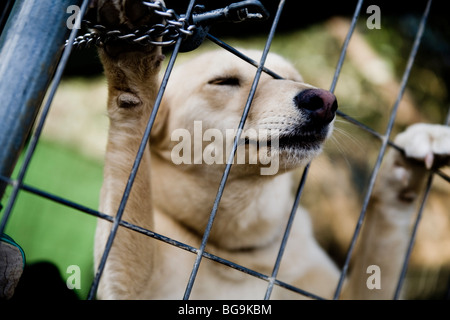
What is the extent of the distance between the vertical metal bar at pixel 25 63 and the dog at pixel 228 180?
0.18 metres

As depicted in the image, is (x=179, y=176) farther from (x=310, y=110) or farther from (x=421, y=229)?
(x=421, y=229)

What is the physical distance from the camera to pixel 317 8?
271cm

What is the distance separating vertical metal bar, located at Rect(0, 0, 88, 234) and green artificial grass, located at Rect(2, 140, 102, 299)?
10.0 feet

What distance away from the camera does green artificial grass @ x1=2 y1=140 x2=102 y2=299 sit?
12.6ft

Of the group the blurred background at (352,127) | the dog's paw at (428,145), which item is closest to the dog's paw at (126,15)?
the dog's paw at (428,145)

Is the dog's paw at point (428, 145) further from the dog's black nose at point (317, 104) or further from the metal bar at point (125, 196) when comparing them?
the metal bar at point (125, 196)

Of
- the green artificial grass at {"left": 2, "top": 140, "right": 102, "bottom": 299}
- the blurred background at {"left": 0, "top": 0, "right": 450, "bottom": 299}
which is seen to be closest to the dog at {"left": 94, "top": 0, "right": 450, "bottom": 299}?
the blurred background at {"left": 0, "top": 0, "right": 450, "bottom": 299}

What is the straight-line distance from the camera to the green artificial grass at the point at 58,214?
3.85 metres

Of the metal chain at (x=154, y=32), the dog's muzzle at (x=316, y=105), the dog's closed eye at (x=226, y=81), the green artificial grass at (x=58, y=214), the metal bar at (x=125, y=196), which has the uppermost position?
the dog's closed eye at (x=226, y=81)

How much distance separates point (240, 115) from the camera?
1556 millimetres

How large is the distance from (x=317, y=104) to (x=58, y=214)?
3590mm

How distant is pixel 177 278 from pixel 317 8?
201 cm

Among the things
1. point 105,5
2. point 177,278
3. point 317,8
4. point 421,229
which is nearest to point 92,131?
point 317,8

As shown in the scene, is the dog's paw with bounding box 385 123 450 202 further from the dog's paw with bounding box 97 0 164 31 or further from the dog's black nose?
the dog's paw with bounding box 97 0 164 31
